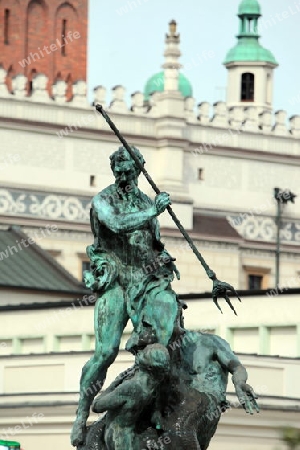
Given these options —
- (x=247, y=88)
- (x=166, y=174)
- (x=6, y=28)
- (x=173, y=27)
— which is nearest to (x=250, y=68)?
(x=247, y=88)

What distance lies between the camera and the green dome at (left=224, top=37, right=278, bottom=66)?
103 meters

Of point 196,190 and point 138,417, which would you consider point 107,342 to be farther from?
point 196,190

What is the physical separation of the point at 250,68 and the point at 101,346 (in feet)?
266

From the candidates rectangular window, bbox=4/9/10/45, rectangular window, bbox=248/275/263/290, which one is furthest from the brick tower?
rectangular window, bbox=248/275/263/290

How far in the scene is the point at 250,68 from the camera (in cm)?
10112

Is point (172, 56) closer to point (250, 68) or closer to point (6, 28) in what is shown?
point (6, 28)

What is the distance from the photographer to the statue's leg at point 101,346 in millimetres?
20516

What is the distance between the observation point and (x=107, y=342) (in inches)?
810

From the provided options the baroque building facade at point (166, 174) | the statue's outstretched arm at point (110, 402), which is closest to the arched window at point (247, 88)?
the baroque building facade at point (166, 174)

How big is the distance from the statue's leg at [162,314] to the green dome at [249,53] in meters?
81.8

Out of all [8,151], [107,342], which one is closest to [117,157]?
[107,342]

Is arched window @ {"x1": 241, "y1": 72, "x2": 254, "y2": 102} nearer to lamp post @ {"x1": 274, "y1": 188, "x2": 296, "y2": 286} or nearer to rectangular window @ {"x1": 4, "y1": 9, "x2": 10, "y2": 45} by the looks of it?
rectangular window @ {"x1": 4, "y1": 9, "x2": 10, "y2": 45}

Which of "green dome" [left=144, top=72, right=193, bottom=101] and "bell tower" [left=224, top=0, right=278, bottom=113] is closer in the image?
"bell tower" [left=224, top=0, right=278, bottom=113]

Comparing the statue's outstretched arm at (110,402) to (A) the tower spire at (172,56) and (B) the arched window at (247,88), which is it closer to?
(A) the tower spire at (172,56)
